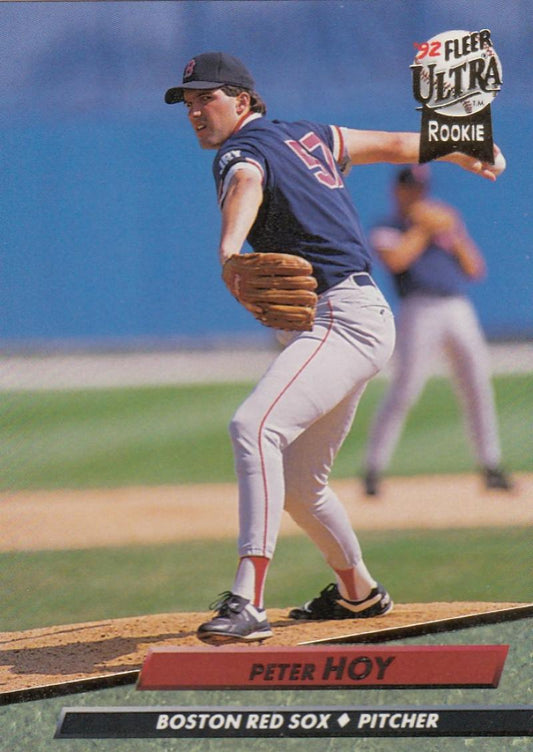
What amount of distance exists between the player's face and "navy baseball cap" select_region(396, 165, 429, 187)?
1.67ft

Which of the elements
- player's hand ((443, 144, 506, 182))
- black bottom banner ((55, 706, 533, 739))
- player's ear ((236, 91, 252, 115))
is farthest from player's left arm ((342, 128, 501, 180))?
black bottom banner ((55, 706, 533, 739))

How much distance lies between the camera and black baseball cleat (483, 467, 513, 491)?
326 cm

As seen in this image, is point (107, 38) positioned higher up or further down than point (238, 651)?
higher up

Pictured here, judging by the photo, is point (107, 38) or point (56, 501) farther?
point (56, 501)

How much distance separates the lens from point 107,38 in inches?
120

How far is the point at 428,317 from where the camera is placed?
3236 millimetres

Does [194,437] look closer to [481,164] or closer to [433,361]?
[433,361]

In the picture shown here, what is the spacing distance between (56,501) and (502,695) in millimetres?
1439

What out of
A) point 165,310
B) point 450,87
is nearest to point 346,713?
point 165,310

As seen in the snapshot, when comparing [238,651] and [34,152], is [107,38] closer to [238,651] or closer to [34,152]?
[34,152]

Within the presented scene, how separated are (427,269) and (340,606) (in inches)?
41.6

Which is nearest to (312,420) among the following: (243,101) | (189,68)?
(243,101)

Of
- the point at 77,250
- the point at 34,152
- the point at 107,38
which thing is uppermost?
the point at 107,38

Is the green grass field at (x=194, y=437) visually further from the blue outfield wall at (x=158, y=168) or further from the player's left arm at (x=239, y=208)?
the player's left arm at (x=239, y=208)
